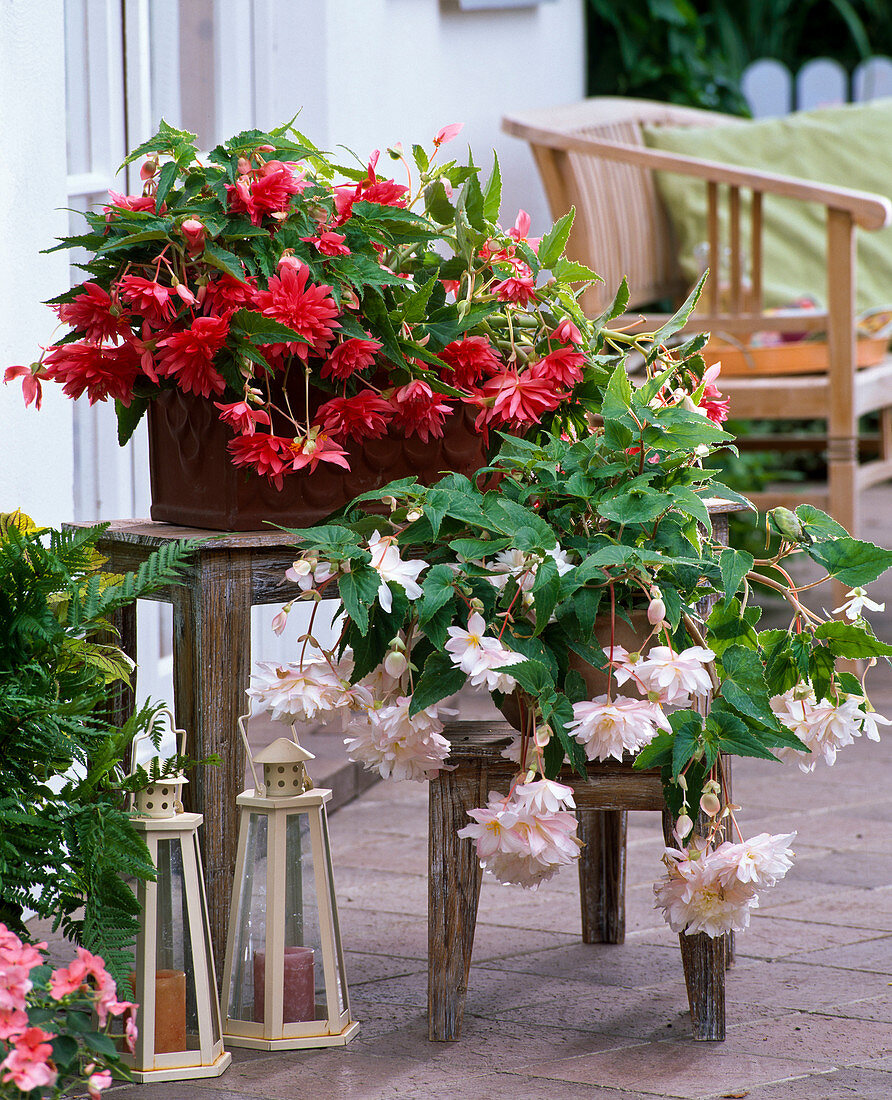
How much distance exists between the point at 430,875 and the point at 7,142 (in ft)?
3.46

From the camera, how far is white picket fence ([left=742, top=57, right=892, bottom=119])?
643cm

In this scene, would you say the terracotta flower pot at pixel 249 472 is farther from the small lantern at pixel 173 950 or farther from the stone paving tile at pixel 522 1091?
the stone paving tile at pixel 522 1091

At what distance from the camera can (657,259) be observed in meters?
4.13

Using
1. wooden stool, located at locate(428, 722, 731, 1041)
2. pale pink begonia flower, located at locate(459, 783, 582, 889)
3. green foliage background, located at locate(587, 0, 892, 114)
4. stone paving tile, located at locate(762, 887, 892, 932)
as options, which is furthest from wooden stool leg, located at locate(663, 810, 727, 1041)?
green foliage background, located at locate(587, 0, 892, 114)

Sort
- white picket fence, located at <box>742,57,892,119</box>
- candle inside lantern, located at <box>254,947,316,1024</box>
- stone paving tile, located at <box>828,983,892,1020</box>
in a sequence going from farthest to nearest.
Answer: white picket fence, located at <box>742,57,892,119</box> → stone paving tile, located at <box>828,983,892,1020</box> → candle inside lantern, located at <box>254,947,316,1024</box>

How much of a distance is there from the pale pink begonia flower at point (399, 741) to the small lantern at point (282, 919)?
0.09m

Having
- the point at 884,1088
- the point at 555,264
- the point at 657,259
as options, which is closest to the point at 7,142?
the point at 555,264

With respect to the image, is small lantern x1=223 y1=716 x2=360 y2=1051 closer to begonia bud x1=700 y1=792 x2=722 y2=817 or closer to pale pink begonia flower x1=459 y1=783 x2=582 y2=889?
pale pink begonia flower x1=459 y1=783 x2=582 y2=889

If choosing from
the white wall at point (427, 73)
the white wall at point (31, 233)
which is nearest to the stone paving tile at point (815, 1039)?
the white wall at point (31, 233)

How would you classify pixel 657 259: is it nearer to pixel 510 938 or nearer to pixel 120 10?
pixel 120 10

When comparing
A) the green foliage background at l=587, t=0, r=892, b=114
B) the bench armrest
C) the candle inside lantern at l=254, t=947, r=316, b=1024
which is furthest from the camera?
the green foliage background at l=587, t=0, r=892, b=114

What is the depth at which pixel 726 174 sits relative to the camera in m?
3.32

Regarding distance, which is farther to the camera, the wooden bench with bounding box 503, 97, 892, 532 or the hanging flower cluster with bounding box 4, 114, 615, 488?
the wooden bench with bounding box 503, 97, 892, 532

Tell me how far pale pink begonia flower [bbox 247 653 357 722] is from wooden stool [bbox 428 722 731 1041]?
0.50ft
